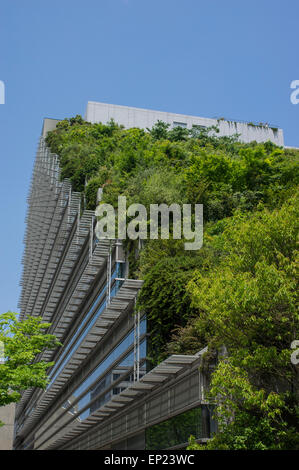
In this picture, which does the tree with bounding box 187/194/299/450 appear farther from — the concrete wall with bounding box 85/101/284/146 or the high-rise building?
the concrete wall with bounding box 85/101/284/146

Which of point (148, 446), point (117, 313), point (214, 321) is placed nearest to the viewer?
point (214, 321)

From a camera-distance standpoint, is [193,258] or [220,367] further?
[193,258]

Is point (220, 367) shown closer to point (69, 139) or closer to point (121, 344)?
point (121, 344)

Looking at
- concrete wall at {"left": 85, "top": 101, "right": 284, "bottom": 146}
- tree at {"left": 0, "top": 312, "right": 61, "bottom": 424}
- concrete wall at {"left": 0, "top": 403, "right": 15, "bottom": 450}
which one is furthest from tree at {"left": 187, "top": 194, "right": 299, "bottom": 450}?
concrete wall at {"left": 0, "top": 403, "right": 15, "bottom": 450}

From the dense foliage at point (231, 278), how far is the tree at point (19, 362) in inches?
183

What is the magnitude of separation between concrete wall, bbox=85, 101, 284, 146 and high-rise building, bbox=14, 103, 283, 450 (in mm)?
137

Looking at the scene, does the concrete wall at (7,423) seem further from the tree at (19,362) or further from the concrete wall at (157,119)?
the tree at (19,362)

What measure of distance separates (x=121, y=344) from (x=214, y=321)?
15431mm

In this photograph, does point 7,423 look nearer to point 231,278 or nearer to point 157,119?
point 157,119

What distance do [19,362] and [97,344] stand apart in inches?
530

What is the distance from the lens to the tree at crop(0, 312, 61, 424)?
2167cm

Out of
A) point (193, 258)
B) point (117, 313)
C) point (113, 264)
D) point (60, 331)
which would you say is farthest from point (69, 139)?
point (193, 258)

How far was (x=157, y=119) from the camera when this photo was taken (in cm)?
6975

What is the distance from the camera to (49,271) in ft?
204
